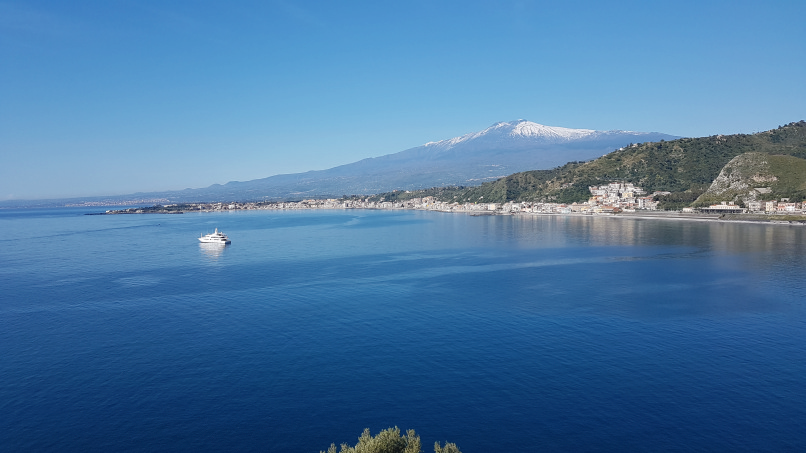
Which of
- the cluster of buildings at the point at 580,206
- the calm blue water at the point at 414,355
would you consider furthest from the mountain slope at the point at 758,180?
the calm blue water at the point at 414,355

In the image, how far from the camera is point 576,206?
206ft

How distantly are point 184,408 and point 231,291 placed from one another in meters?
11.4

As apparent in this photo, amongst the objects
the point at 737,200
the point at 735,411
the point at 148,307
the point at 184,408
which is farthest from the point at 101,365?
the point at 737,200

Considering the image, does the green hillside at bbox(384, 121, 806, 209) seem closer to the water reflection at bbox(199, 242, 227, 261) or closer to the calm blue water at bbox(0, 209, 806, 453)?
the calm blue water at bbox(0, 209, 806, 453)

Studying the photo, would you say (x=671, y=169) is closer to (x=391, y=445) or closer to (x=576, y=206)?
(x=576, y=206)

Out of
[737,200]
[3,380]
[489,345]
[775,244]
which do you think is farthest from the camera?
[737,200]

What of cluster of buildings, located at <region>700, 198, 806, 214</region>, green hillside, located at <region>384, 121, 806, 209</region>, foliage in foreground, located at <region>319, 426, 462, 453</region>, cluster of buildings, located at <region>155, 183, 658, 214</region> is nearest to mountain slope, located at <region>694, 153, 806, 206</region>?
green hillside, located at <region>384, 121, 806, 209</region>

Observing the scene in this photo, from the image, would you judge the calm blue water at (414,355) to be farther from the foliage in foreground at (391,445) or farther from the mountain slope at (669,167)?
the mountain slope at (669,167)

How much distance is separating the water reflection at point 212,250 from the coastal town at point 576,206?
42844mm

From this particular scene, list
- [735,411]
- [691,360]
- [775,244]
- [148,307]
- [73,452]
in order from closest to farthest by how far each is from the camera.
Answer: [73,452], [735,411], [691,360], [148,307], [775,244]

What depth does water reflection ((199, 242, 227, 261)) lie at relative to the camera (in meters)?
32.0

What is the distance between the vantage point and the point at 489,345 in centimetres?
1345

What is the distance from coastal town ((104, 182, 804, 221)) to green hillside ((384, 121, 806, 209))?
2.13 m

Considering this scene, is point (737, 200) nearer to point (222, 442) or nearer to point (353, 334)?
point (353, 334)
